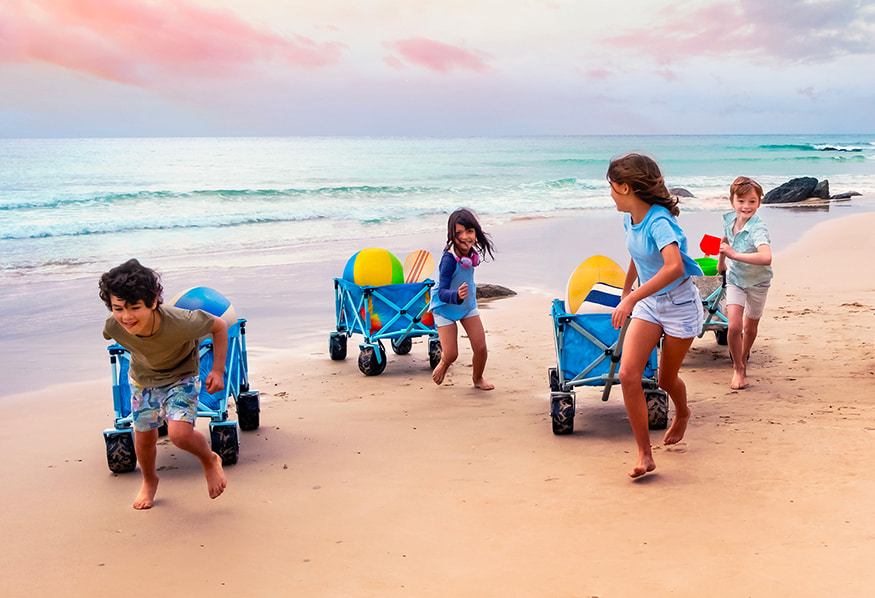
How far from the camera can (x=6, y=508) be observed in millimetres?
4082

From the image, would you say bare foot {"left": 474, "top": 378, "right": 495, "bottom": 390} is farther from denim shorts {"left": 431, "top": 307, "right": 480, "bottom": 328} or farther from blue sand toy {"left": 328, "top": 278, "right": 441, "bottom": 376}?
blue sand toy {"left": 328, "top": 278, "right": 441, "bottom": 376}

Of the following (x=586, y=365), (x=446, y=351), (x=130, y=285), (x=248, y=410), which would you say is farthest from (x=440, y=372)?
(x=130, y=285)

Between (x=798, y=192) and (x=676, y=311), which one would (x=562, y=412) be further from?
(x=798, y=192)

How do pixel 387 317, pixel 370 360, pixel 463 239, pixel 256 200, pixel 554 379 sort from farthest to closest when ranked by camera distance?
pixel 256 200, pixel 387 317, pixel 370 360, pixel 463 239, pixel 554 379

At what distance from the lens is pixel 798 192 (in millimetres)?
24750

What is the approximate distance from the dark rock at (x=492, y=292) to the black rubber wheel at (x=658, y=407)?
198 inches

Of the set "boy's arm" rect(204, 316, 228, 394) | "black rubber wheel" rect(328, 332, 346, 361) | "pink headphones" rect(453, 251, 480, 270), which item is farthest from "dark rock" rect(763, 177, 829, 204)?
"boy's arm" rect(204, 316, 228, 394)

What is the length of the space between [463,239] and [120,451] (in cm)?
296

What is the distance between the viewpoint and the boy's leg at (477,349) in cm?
612

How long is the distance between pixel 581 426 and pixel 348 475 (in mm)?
1699

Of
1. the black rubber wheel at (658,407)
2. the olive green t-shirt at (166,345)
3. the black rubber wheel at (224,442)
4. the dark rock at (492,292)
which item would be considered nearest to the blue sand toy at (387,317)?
the black rubber wheel at (224,442)

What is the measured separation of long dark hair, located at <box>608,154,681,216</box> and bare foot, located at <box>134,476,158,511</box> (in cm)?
297

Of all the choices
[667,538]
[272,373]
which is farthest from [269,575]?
[272,373]

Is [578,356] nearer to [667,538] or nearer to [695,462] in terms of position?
[695,462]
